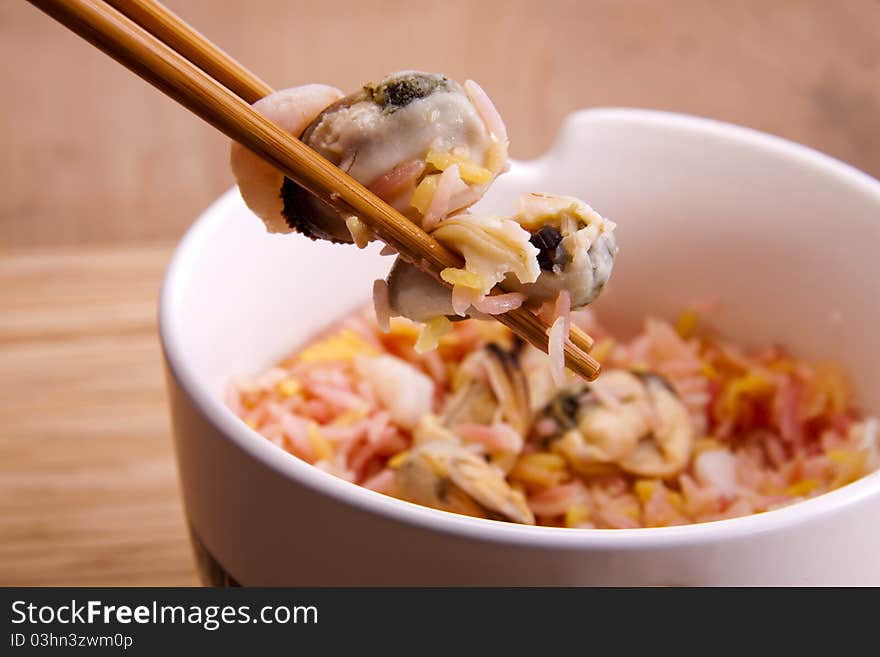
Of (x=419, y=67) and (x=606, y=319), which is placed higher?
(x=606, y=319)

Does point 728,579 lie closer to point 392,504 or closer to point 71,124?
point 392,504

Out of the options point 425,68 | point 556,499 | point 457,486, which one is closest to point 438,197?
point 457,486

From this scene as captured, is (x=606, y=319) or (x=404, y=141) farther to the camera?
(x=606, y=319)

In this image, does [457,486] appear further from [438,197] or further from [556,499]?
[438,197]

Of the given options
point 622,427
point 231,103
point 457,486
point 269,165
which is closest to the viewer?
point 231,103

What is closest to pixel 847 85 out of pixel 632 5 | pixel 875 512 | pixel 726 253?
pixel 632 5

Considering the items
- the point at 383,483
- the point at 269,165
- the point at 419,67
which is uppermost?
the point at 269,165
